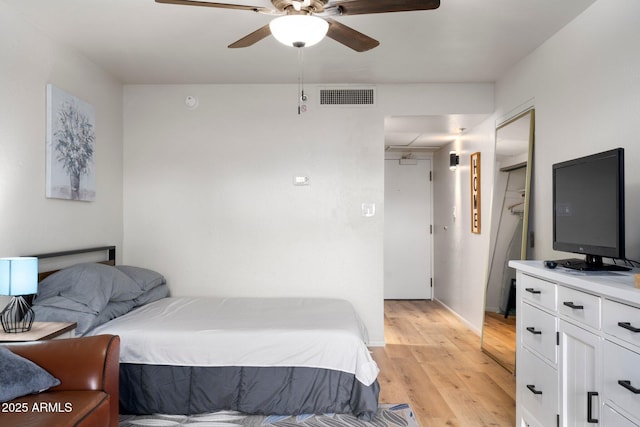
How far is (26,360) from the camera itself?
190 cm

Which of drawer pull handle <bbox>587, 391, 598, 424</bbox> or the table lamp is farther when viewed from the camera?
the table lamp

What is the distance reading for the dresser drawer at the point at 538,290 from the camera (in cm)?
205

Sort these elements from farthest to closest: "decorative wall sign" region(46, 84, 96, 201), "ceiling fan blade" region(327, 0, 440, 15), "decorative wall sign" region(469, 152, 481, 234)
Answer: "decorative wall sign" region(469, 152, 481, 234), "decorative wall sign" region(46, 84, 96, 201), "ceiling fan blade" region(327, 0, 440, 15)

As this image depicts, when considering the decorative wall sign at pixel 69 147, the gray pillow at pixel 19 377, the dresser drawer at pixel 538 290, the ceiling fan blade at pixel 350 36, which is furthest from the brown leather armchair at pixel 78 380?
the dresser drawer at pixel 538 290

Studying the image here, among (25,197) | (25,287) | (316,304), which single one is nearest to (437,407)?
(316,304)

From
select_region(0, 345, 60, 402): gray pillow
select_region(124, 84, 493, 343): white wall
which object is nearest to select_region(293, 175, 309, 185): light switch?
select_region(124, 84, 493, 343): white wall

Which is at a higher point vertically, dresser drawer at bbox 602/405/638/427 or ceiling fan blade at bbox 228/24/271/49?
ceiling fan blade at bbox 228/24/271/49

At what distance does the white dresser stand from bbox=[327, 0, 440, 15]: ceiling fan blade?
136cm

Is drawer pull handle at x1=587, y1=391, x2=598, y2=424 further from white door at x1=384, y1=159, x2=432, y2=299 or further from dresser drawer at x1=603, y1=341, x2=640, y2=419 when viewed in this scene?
white door at x1=384, y1=159, x2=432, y2=299

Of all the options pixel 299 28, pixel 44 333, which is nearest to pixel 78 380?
pixel 44 333

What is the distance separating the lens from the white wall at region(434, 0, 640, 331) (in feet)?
7.41

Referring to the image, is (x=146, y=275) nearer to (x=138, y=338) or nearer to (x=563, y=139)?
(x=138, y=338)

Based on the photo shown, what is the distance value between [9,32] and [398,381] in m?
3.54

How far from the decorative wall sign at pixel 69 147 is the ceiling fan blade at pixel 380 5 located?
7.32 feet
